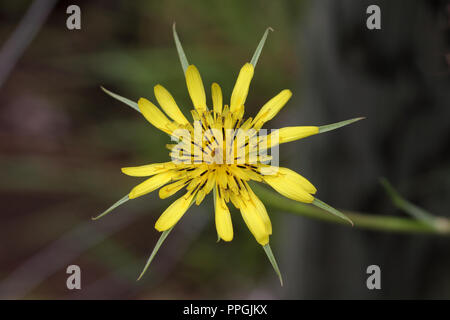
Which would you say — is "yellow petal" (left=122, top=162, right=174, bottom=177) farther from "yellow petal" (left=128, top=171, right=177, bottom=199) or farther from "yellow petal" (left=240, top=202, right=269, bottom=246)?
"yellow petal" (left=240, top=202, right=269, bottom=246)

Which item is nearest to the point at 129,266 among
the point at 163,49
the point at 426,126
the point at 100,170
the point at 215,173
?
the point at 100,170

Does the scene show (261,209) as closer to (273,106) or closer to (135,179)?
(273,106)

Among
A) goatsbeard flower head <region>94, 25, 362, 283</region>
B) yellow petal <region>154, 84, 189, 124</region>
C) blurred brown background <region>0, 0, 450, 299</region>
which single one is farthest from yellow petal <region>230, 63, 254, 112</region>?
blurred brown background <region>0, 0, 450, 299</region>

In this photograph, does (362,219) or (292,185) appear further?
(362,219)

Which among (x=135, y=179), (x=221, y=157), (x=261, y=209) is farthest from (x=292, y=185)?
(x=135, y=179)

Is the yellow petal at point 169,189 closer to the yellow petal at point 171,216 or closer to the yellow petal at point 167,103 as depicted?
the yellow petal at point 171,216
